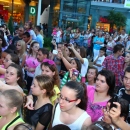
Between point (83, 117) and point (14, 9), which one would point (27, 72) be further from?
point (14, 9)

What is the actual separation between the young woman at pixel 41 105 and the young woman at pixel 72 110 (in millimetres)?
Answer: 156

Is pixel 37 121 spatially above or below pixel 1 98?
below

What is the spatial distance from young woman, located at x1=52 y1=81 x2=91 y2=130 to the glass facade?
1748 cm

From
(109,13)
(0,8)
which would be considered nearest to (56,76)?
(0,8)

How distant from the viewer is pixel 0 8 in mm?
21766

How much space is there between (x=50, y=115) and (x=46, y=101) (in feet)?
0.81

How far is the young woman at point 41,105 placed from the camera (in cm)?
299

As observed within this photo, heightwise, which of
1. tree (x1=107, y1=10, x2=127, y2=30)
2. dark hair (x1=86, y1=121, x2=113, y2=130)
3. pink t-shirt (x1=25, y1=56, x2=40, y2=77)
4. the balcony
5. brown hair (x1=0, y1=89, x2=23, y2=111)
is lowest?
pink t-shirt (x1=25, y1=56, x2=40, y2=77)

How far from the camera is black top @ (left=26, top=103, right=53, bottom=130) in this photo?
2986mm

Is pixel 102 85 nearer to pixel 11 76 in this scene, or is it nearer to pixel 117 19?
pixel 11 76

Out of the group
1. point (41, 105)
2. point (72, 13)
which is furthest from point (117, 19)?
point (41, 105)

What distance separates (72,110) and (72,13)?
1800cm

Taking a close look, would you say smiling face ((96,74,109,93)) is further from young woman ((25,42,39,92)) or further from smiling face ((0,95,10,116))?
young woman ((25,42,39,92))

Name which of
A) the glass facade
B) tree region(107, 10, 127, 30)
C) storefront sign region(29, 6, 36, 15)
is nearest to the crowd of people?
the glass facade
